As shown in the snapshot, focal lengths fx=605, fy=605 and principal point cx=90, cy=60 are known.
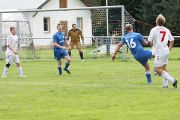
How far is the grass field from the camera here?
1137 cm

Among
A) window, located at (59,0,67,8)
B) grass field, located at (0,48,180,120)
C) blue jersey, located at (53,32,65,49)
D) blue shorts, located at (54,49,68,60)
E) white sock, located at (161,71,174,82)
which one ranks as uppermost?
window, located at (59,0,67,8)

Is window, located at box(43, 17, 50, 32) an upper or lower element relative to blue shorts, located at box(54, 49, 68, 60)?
upper

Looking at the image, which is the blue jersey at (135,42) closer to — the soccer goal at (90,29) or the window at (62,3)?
the soccer goal at (90,29)

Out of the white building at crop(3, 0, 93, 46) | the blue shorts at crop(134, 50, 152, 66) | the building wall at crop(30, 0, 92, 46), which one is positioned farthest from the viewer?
the white building at crop(3, 0, 93, 46)

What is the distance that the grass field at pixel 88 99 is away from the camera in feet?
37.3

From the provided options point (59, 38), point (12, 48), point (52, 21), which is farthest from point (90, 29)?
point (12, 48)

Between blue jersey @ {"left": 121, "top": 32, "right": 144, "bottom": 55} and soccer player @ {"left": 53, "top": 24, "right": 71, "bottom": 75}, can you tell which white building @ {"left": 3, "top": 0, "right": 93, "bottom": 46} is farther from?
blue jersey @ {"left": 121, "top": 32, "right": 144, "bottom": 55}

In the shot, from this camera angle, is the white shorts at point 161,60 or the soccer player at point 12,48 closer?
the white shorts at point 161,60

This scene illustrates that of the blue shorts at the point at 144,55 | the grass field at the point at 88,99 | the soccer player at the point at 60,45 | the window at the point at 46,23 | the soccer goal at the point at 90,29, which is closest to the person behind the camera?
the grass field at the point at 88,99

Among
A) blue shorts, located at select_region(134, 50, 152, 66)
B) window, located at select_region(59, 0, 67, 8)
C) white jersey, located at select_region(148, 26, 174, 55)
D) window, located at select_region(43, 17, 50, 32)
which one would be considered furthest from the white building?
white jersey, located at select_region(148, 26, 174, 55)

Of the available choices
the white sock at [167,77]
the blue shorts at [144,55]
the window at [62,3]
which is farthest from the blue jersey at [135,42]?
the window at [62,3]

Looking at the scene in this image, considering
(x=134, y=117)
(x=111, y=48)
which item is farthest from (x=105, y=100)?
(x=111, y=48)

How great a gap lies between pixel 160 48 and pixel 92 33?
21585 millimetres

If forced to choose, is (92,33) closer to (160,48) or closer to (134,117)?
(160,48)
